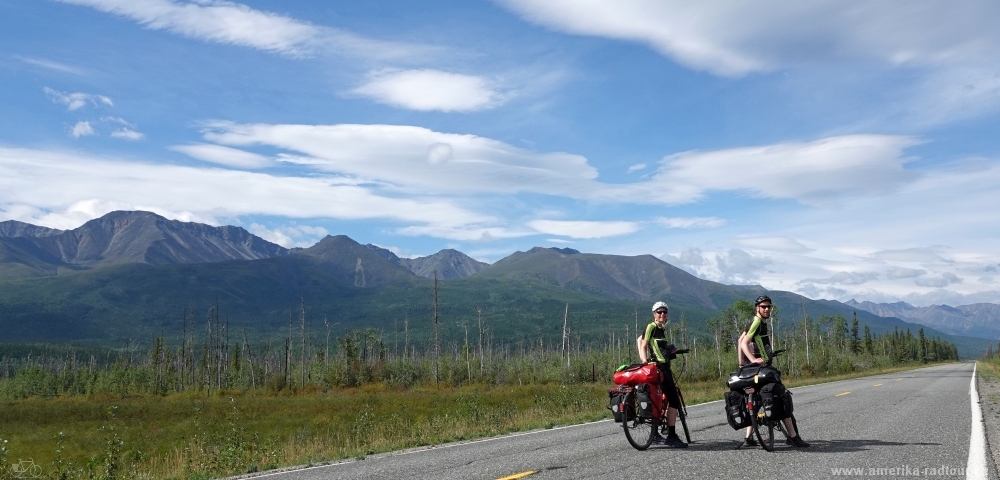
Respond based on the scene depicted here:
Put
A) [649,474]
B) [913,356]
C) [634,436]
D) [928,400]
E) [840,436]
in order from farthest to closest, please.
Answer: [913,356], [928,400], [840,436], [634,436], [649,474]

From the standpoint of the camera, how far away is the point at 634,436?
11.4 m

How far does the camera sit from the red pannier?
11.2 meters

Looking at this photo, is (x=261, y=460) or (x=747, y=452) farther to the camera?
(x=261, y=460)

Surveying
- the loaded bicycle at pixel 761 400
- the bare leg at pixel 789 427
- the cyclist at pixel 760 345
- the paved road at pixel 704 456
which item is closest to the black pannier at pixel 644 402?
the paved road at pixel 704 456

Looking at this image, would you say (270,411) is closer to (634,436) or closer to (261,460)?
(261,460)

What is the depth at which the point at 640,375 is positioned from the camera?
11273mm

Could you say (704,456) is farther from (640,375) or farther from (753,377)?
(640,375)

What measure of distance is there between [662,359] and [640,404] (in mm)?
853

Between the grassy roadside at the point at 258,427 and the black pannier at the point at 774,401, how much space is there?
7.62 metres

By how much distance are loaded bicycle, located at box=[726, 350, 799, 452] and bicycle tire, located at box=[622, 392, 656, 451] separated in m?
1.44

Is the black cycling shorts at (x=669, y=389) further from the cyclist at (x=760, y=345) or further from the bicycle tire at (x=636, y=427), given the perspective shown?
the cyclist at (x=760, y=345)

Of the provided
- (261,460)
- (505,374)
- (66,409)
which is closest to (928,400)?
(261,460)

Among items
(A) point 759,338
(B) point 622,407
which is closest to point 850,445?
(A) point 759,338

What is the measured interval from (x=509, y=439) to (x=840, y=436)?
661 cm
